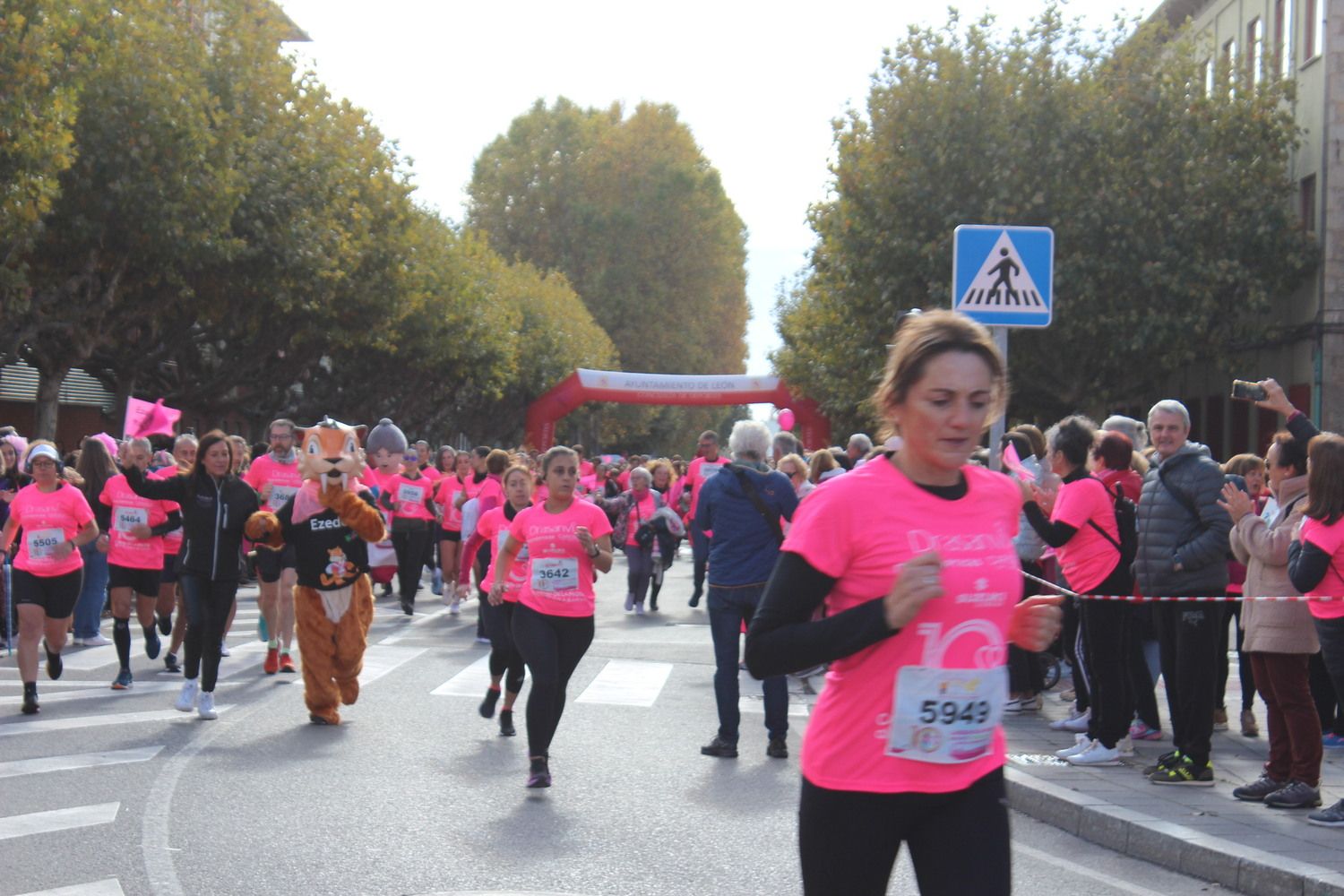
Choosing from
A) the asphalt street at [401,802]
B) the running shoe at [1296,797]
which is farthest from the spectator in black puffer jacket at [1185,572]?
the asphalt street at [401,802]

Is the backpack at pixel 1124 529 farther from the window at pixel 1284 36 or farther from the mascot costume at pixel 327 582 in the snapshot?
the window at pixel 1284 36

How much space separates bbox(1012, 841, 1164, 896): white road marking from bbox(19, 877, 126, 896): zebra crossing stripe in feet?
11.6

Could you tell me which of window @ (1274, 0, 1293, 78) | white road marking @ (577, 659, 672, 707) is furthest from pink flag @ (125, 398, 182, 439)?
window @ (1274, 0, 1293, 78)

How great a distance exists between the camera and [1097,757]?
8836 millimetres

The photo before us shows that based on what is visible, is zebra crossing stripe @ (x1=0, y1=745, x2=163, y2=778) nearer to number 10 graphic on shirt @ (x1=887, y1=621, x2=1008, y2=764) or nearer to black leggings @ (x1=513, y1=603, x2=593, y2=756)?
black leggings @ (x1=513, y1=603, x2=593, y2=756)

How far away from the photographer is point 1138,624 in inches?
362

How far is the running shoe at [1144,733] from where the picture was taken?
389 inches

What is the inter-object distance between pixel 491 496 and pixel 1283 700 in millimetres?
10987

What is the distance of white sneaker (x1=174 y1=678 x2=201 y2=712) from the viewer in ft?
35.0

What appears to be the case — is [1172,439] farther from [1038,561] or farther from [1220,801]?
[1038,561]

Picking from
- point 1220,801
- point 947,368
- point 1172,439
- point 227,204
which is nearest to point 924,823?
point 947,368

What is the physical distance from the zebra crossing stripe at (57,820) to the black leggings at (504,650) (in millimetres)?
2734

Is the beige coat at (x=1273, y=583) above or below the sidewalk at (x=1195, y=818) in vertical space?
above

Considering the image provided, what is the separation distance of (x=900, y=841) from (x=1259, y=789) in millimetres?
4999
